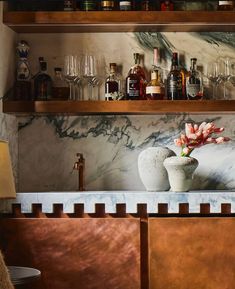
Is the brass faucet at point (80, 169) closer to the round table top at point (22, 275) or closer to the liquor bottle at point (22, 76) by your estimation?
the liquor bottle at point (22, 76)

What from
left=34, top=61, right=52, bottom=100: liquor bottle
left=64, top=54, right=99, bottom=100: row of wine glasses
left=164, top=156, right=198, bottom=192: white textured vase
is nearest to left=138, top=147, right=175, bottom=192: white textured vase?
left=164, top=156, right=198, bottom=192: white textured vase

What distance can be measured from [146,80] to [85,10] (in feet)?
1.86

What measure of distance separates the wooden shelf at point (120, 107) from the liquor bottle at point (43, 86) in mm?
162

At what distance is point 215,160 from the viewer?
4.59 meters

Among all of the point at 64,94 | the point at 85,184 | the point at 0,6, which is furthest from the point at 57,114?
the point at 0,6

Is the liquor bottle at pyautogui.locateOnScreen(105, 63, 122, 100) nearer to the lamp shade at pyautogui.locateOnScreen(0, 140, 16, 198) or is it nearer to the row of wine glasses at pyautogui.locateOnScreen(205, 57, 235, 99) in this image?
the row of wine glasses at pyautogui.locateOnScreen(205, 57, 235, 99)

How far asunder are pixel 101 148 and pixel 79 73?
49 cm

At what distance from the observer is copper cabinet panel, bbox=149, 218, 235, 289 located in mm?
4113

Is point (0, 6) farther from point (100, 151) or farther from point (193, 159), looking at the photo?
point (193, 159)

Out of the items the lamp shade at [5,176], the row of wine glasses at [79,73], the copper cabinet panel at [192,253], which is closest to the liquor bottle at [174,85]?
the row of wine glasses at [79,73]

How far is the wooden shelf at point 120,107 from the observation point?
4340 mm

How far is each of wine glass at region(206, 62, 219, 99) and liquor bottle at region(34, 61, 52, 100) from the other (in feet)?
3.22

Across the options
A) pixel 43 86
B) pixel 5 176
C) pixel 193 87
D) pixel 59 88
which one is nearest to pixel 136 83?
pixel 193 87

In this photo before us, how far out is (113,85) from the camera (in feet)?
14.9
